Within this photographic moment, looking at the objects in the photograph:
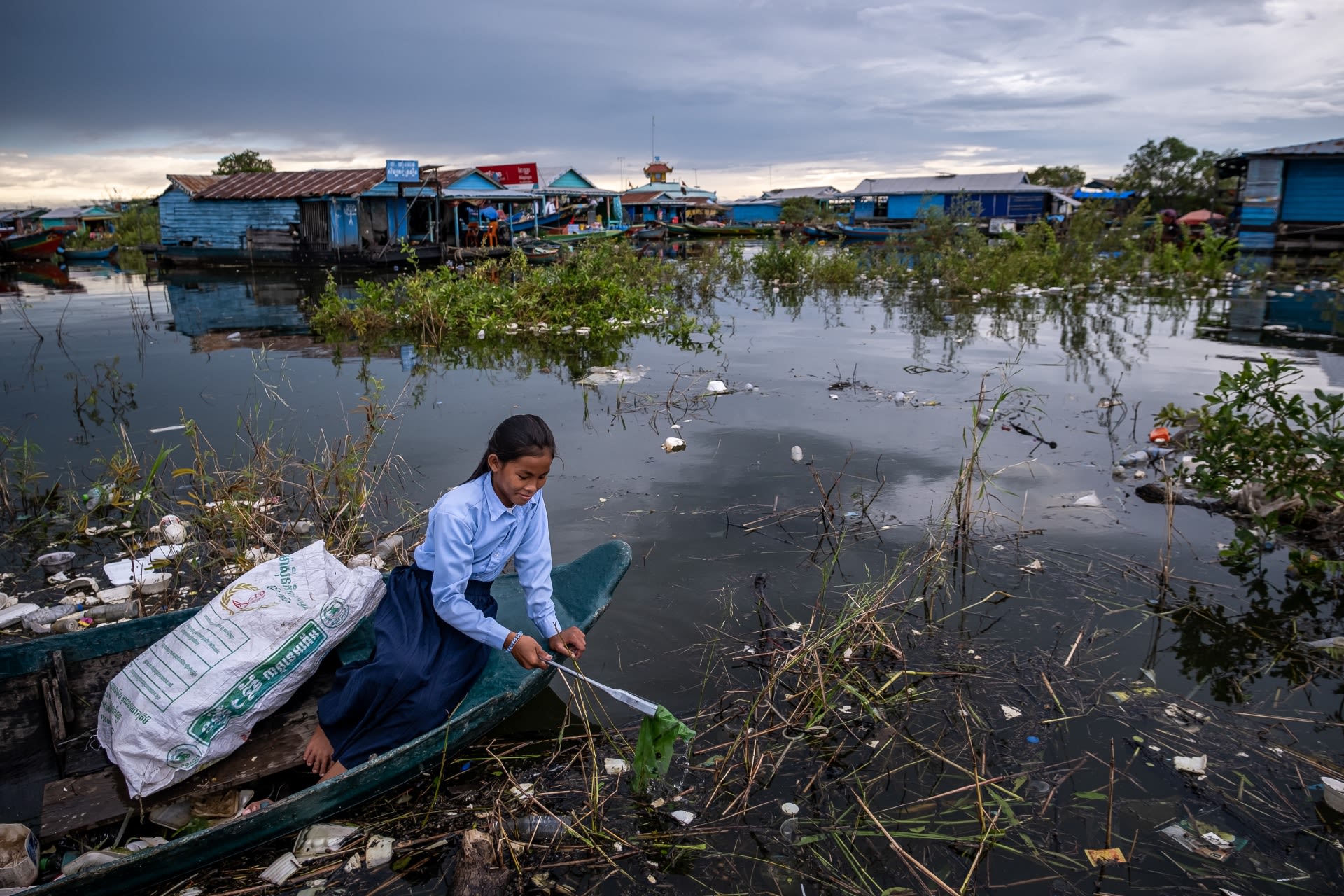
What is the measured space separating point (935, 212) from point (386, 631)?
17256 millimetres

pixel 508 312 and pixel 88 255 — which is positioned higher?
pixel 88 255

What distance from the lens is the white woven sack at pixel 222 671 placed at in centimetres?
215

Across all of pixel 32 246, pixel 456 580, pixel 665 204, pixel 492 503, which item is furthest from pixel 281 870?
pixel 665 204

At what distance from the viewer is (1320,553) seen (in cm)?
380

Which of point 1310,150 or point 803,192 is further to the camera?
point 803,192

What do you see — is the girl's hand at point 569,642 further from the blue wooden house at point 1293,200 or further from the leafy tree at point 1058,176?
the leafy tree at point 1058,176

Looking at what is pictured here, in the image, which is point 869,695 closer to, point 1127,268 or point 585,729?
point 585,729

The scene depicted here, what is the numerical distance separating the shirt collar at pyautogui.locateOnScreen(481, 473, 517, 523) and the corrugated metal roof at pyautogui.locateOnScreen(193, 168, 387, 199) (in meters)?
20.3

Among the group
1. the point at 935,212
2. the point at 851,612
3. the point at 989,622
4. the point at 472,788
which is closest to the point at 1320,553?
the point at 989,622

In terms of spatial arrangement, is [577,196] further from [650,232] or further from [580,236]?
[580,236]

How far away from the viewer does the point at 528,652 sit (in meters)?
2.35

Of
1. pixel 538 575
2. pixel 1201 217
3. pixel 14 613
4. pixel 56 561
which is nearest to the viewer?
pixel 538 575

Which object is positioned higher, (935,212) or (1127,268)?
(935,212)

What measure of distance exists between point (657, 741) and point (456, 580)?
2.34 feet
